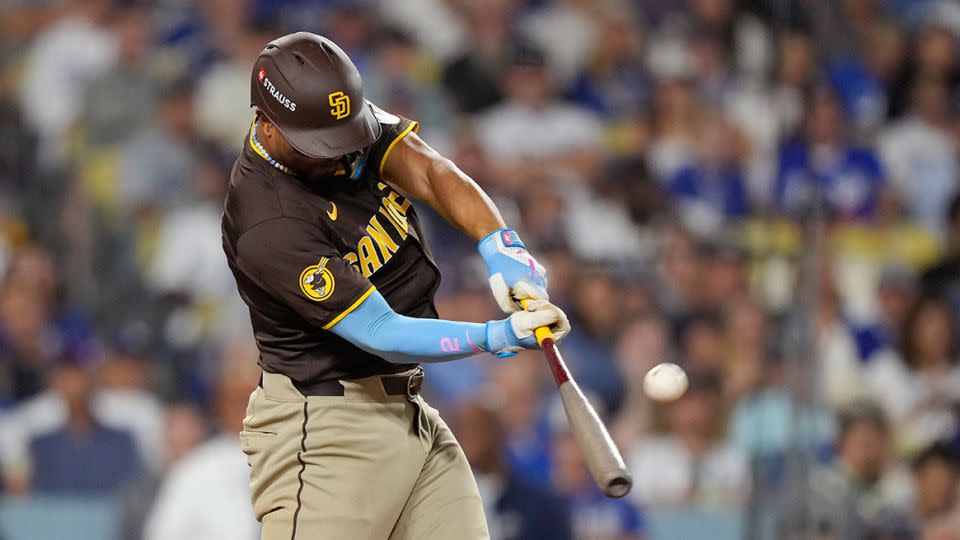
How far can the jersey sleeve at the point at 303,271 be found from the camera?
3002 mm

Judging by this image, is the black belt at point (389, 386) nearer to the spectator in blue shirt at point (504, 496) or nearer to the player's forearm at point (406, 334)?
the player's forearm at point (406, 334)

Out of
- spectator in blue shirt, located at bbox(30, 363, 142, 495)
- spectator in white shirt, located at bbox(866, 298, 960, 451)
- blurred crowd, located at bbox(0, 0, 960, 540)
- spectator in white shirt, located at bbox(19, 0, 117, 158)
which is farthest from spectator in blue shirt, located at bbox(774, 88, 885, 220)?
spectator in white shirt, located at bbox(19, 0, 117, 158)

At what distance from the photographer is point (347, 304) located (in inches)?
118

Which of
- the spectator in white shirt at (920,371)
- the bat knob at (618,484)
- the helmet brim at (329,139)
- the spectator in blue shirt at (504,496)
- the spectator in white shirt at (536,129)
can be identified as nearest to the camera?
the bat knob at (618,484)

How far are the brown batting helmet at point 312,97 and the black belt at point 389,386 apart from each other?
0.58m

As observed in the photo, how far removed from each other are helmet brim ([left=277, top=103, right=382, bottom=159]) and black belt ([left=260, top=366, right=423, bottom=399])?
57 cm

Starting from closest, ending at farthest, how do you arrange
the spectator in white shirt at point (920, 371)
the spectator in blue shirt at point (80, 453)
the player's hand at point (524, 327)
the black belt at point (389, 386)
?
the player's hand at point (524, 327) < the black belt at point (389, 386) < the spectator in blue shirt at point (80, 453) < the spectator in white shirt at point (920, 371)

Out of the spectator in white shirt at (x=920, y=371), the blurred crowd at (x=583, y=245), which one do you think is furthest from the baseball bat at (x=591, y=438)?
the spectator in white shirt at (x=920, y=371)

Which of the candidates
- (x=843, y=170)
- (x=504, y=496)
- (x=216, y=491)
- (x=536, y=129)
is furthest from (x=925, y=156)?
(x=216, y=491)

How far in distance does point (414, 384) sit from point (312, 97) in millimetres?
760

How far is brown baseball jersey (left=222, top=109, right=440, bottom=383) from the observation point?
3.03 metres

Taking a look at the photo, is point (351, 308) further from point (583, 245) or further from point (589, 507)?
point (583, 245)

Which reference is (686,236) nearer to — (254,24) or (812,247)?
(812,247)

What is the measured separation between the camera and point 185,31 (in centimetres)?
839
